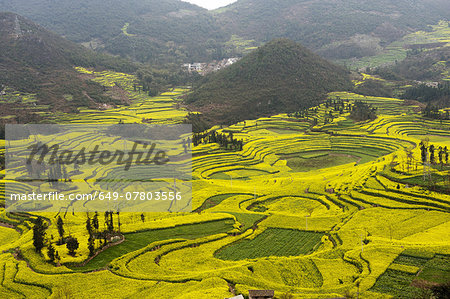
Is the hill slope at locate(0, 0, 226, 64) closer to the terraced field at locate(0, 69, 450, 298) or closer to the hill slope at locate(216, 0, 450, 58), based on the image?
the hill slope at locate(216, 0, 450, 58)

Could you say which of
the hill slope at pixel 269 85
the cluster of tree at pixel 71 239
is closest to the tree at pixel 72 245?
the cluster of tree at pixel 71 239

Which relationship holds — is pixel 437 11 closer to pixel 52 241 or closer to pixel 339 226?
pixel 339 226

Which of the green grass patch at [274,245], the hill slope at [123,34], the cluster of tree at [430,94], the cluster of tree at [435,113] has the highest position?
the hill slope at [123,34]

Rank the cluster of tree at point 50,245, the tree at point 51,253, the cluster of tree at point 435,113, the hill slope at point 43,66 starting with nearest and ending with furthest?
1. the tree at point 51,253
2. the cluster of tree at point 50,245
3. the cluster of tree at point 435,113
4. the hill slope at point 43,66

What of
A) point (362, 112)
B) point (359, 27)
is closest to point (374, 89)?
point (362, 112)

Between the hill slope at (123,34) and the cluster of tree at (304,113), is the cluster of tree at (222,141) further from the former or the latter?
the hill slope at (123,34)

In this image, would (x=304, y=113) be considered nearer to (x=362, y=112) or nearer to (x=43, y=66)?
(x=362, y=112)
